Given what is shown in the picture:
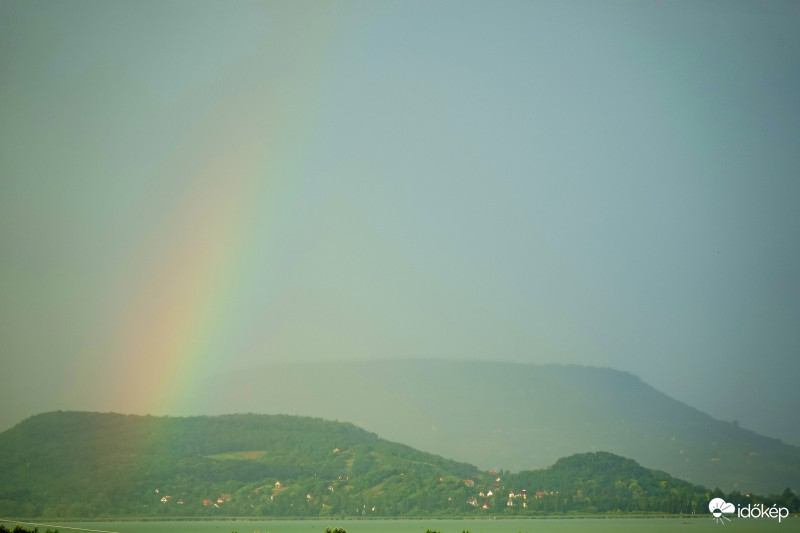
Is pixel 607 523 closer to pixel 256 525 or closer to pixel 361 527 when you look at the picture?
pixel 361 527

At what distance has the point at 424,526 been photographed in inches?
1500

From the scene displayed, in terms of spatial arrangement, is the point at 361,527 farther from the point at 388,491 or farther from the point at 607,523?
the point at 607,523

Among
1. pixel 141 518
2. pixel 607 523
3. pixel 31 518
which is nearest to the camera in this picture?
pixel 31 518

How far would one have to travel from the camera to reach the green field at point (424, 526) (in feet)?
113

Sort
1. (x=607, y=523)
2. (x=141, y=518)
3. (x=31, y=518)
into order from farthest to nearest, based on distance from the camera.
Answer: (x=607, y=523) < (x=141, y=518) < (x=31, y=518)

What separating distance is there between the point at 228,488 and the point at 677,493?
769 inches

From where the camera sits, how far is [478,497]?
39.6 metres

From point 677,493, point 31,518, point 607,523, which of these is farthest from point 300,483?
point 677,493

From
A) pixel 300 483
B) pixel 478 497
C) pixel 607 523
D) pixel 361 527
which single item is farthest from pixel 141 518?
pixel 607 523

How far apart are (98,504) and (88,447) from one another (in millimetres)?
2834

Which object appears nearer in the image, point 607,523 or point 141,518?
point 141,518

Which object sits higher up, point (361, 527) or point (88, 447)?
point (88, 447)

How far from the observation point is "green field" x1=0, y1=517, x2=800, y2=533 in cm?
3450

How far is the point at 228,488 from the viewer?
37.8 m
